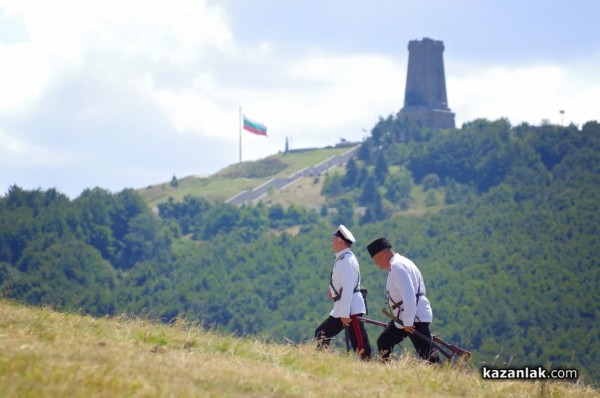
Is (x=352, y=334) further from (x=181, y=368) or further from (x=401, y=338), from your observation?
(x=181, y=368)

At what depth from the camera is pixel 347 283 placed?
18531 millimetres

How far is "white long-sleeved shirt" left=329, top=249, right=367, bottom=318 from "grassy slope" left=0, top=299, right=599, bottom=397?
1261 millimetres

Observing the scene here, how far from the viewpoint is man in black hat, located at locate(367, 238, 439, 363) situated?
57.8ft

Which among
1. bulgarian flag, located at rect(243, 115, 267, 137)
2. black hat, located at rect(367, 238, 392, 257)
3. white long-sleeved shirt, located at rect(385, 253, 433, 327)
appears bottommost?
white long-sleeved shirt, located at rect(385, 253, 433, 327)

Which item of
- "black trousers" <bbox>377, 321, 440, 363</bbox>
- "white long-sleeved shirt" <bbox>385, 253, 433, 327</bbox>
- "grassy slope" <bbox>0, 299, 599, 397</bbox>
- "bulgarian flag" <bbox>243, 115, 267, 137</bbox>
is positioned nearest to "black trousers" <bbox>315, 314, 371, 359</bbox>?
"black trousers" <bbox>377, 321, 440, 363</bbox>

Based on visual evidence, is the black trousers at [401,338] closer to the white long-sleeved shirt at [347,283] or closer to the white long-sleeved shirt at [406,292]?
the white long-sleeved shirt at [406,292]

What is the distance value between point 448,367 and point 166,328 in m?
3.50

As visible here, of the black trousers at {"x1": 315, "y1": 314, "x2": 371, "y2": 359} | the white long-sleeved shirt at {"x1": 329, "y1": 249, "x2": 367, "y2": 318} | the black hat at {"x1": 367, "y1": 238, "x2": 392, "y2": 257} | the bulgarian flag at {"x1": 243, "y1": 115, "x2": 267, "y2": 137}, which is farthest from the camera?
the bulgarian flag at {"x1": 243, "y1": 115, "x2": 267, "y2": 137}

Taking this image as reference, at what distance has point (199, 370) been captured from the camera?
1402 cm

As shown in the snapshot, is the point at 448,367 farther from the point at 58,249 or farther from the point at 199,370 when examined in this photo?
the point at 58,249

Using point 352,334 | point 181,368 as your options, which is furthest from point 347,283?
point 181,368

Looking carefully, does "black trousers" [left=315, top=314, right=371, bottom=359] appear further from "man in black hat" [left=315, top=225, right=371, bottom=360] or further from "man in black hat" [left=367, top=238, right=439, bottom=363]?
"man in black hat" [left=367, top=238, right=439, bottom=363]

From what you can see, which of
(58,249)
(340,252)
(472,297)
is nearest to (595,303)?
(472,297)

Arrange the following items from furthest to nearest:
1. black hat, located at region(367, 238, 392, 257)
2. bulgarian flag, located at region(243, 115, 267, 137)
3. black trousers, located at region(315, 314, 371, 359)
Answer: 1. bulgarian flag, located at region(243, 115, 267, 137)
2. black trousers, located at region(315, 314, 371, 359)
3. black hat, located at region(367, 238, 392, 257)
